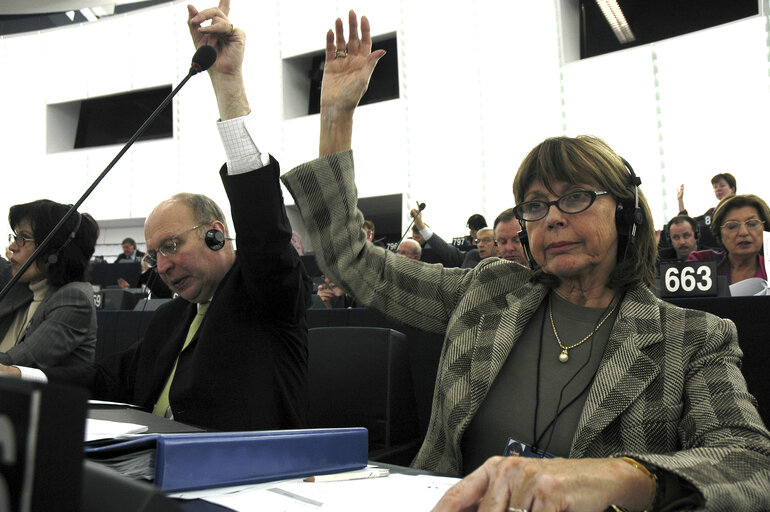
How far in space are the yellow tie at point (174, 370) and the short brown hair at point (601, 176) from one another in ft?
2.66

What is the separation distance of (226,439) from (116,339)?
3128 mm

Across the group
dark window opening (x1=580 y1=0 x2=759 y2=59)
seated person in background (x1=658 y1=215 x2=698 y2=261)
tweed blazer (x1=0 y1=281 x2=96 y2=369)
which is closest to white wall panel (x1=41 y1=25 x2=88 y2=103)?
dark window opening (x1=580 y1=0 x2=759 y2=59)

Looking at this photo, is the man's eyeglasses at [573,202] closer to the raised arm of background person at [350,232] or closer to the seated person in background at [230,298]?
the raised arm of background person at [350,232]

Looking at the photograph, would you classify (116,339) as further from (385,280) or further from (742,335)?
(742,335)

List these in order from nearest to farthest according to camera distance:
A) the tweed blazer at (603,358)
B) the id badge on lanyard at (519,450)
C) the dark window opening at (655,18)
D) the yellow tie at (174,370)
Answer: the tweed blazer at (603,358) → the id badge on lanyard at (519,450) → the yellow tie at (174,370) → the dark window opening at (655,18)

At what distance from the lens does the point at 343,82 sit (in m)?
1.29

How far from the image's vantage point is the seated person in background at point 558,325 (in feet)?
3.19

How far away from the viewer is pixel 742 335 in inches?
64.4

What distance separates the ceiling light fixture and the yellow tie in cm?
755

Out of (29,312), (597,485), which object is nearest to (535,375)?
(597,485)

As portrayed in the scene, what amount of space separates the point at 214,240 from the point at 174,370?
1.04 feet

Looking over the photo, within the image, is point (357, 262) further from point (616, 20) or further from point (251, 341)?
point (616, 20)

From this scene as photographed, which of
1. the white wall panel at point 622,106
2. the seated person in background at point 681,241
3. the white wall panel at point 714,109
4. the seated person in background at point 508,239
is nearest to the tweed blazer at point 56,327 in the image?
the seated person in background at point 508,239

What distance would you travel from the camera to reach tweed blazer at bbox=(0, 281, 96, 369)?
2078mm
